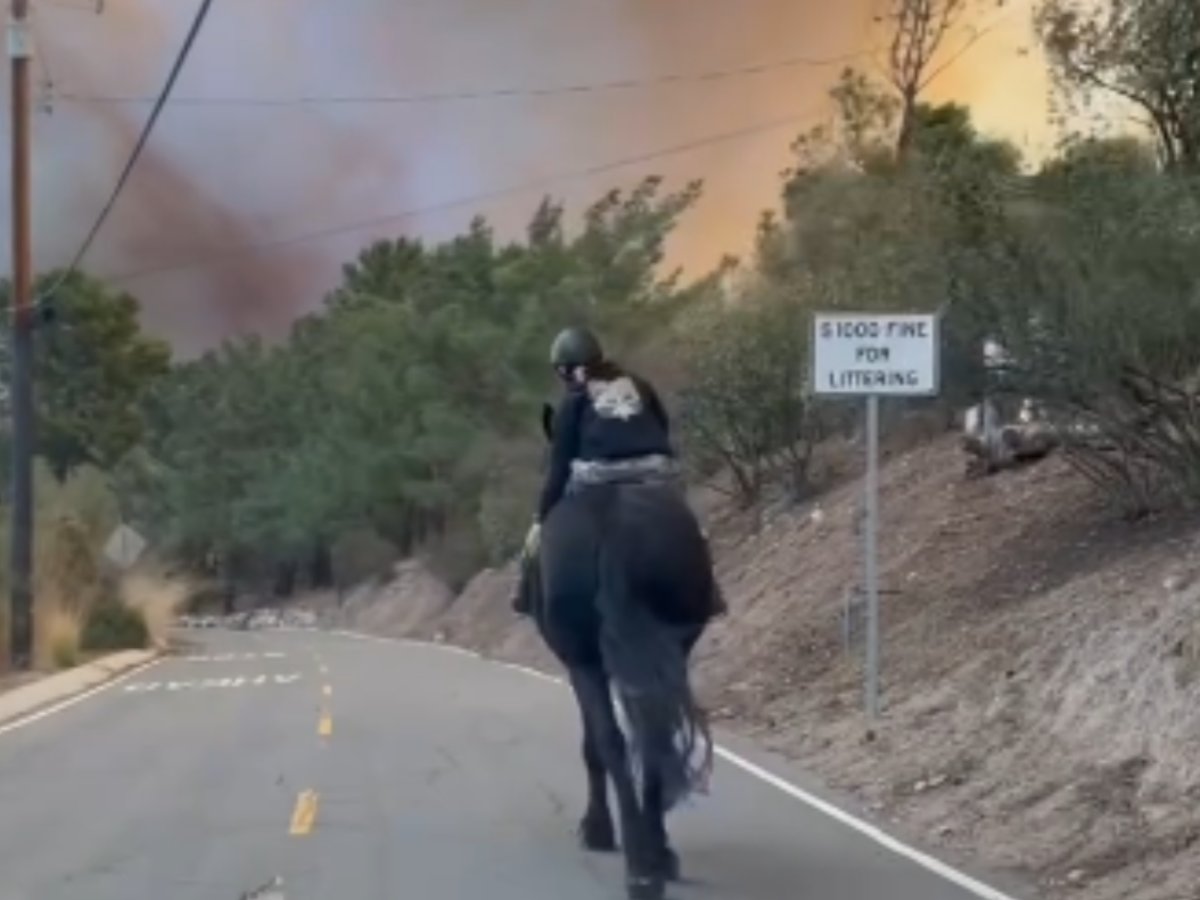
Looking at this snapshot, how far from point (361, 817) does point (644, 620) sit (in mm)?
4118

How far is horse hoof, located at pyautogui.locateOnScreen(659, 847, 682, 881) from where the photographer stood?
11.8 metres

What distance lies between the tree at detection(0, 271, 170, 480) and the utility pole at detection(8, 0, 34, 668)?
58697 mm

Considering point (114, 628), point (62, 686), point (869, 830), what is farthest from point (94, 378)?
point (869, 830)

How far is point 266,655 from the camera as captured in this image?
49.2 m

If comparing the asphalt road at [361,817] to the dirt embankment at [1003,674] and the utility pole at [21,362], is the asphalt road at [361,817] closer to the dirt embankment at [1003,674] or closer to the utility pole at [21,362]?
the dirt embankment at [1003,674]

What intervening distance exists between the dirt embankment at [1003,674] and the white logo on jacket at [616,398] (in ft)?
10.4

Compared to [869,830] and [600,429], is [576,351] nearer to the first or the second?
[600,429]

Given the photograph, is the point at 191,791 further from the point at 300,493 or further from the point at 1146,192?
the point at 300,493

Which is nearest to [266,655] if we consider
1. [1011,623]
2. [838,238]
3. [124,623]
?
[124,623]

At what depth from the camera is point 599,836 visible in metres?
13.5

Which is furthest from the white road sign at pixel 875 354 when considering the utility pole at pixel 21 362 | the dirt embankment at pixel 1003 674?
the utility pole at pixel 21 362

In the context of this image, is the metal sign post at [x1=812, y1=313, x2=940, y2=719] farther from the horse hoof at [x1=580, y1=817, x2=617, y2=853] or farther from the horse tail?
the horse tail

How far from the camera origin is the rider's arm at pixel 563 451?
12141 mm

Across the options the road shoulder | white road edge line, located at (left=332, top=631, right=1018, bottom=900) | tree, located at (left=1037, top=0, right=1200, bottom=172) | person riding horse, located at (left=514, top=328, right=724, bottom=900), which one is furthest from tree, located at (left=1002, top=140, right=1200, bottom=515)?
the road shoulder
